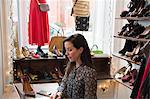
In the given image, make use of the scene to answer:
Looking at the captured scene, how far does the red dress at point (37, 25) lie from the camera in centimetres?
292

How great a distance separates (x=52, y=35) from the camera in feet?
10.6

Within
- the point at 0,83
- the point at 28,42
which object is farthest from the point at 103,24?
the point at 0,83

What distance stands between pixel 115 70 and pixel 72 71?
147cm

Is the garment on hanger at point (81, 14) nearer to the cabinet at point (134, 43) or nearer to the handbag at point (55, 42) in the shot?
the handbag at point (55, 42)

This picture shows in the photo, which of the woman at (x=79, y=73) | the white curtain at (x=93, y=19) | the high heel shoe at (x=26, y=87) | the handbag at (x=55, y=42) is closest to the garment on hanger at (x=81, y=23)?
the white curtain at (x=93, y=19)

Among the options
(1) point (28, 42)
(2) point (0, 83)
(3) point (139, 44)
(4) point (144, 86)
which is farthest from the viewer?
(1) point (28, 42)

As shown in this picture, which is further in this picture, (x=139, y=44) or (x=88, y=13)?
(x=88, y=13)

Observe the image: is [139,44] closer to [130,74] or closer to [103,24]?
[130,74]

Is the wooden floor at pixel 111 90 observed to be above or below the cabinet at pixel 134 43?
below

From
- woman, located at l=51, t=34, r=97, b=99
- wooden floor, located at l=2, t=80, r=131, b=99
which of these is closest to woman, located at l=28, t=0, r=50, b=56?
wooden floor, located at l=2, t=80, r=131, b=99

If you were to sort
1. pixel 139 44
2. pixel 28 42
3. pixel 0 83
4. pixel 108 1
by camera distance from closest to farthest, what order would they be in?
1. pixel 139 44
2. pixel 0 83
3. pixel 28 42
4. pixel 108 1

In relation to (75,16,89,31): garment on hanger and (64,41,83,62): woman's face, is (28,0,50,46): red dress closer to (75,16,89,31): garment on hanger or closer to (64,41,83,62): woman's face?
(75,16,89,31): garment on hanger

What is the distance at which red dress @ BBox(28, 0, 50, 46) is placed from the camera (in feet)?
9.59

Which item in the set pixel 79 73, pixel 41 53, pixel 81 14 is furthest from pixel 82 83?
pixel 81 14
